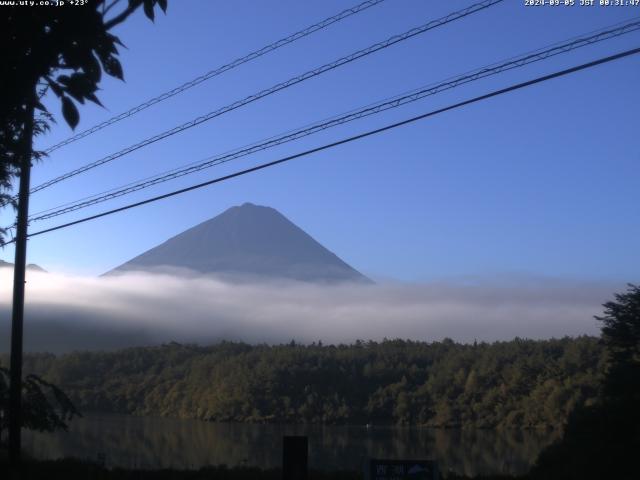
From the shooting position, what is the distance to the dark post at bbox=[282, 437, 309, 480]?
28.3ft

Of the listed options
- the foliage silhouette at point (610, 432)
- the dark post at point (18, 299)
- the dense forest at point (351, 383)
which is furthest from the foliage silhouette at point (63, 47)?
the dense forest at point (351, 383)

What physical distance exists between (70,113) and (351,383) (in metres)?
88.9

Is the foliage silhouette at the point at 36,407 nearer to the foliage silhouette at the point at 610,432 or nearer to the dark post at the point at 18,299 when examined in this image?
the dark post at the point at 18,299

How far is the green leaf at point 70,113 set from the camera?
534 cm

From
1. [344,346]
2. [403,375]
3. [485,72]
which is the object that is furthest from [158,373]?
[485,72]

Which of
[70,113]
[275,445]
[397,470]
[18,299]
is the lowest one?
[275,445]

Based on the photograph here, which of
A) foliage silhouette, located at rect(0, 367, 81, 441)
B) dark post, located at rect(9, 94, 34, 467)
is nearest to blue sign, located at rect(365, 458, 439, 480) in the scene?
dark post, located at rect(9, 94, 34, 467)

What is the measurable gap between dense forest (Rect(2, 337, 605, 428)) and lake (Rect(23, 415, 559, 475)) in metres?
4.35

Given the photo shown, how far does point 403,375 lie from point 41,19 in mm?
89656

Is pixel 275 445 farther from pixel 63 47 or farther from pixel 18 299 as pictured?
pixel 63 47

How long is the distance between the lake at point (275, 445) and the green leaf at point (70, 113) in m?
28.7

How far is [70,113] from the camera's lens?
5.35 meters

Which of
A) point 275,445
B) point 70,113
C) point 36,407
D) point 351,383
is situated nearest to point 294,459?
point 70,113

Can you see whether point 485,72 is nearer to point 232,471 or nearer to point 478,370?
point 232,471
